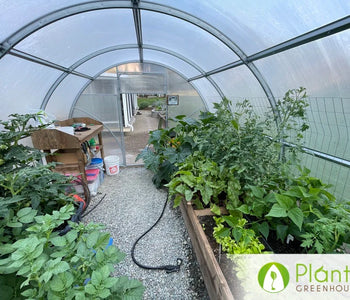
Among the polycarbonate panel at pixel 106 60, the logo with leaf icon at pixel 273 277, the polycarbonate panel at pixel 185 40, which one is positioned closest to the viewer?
the logo with leaf icon at pixel 273 277

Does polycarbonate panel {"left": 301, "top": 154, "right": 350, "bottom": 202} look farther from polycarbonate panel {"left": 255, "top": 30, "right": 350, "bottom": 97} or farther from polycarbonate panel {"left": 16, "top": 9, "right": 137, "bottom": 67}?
polycarbonate panel {"left": 16, "top": 9, "right": 137, "bottom": 67}

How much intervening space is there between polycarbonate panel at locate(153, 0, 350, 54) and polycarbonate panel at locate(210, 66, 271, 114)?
415mm

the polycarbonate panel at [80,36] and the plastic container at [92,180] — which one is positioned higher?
the polycarbonate panel at [80,36]

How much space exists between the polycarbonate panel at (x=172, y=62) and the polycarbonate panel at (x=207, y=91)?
225 mm

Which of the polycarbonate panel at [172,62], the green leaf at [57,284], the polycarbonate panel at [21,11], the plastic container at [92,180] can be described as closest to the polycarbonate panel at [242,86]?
the polycarbonate panel at [172,62]

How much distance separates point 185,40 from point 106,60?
5.51 ft

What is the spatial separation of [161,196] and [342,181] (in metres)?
2.17

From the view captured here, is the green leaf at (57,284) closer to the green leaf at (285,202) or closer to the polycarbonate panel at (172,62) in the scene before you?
the green leaf at (285,202)

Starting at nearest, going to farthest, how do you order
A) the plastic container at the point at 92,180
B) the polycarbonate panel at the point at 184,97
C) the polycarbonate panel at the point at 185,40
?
the polycarbonate panel at the point at 185,40 → the plastic container at the point at 92,180 → the polycarbonate panel at the point at 184,97

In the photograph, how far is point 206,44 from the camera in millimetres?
2330

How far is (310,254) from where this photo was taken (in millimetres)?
939

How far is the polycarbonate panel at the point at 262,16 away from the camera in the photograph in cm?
106

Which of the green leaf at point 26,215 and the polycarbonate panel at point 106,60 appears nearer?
the green leaf at point 26,215

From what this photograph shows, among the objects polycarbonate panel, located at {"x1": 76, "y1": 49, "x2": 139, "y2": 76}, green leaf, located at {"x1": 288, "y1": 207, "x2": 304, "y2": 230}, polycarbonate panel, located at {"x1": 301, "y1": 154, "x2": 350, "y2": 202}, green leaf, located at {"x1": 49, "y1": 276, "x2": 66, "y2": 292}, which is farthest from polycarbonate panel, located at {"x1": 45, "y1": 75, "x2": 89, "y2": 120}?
polycarbonate panel, located at {"x1": 301, "y1": 154, "x2": 350, "y2": 202}
